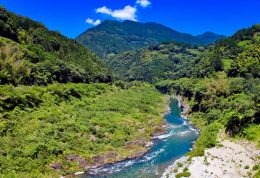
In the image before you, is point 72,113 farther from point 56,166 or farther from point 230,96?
point 230,96

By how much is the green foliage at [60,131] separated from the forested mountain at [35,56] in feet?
29.7

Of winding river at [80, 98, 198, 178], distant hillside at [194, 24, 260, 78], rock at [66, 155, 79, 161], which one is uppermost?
distant hillside at [194, 24, 260, 78]

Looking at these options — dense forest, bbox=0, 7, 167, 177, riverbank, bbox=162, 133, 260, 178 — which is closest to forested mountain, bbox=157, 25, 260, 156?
riverbank, bbox=162, 133, 260, 178

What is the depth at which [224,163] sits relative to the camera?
5841cm

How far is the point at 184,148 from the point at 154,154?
30.1ft

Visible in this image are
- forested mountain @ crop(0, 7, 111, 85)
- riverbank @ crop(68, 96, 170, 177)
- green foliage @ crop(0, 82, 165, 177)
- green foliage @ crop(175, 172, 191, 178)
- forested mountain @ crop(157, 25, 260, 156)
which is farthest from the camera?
forested mountain @ crop(0, 7, 111, 85)

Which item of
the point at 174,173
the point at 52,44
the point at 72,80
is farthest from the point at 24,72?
the point at 174,173

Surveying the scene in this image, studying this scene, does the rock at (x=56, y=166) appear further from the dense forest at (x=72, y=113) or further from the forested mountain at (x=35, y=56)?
the forested mountain at (x=35, y=56)

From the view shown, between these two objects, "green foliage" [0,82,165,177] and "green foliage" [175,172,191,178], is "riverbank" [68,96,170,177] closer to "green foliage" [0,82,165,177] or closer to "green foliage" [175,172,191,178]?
"green foliage" [0,82,165,177]

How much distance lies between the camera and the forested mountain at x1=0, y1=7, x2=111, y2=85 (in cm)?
10238

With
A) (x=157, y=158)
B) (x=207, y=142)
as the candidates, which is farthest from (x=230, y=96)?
(x=157, y=158)

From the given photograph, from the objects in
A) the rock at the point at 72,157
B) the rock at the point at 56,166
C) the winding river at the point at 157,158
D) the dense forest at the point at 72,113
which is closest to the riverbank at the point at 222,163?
the dense forest at the point at 72,113

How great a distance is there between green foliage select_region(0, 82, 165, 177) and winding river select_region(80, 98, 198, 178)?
2933 mm

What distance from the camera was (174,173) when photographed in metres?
56.8
